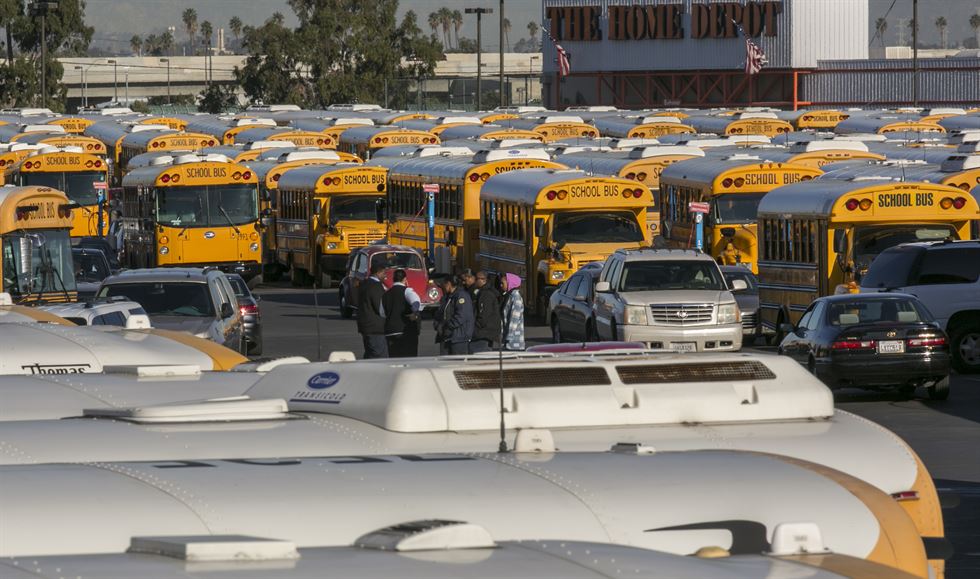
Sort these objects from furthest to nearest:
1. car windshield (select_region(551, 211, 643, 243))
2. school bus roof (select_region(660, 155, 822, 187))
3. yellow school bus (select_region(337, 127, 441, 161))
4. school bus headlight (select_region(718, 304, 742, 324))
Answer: yellow school bus (select_region(337, 127, 441, 161)), school bus roof (select_region(660, 155, 822, 187)), car windshield (select_region(551, 211, 643, 243)), school bus headlight (select_region(718, 304, 742, 324))

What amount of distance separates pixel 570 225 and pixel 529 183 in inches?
59.2

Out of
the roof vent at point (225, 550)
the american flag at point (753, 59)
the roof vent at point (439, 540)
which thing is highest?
the american flag at point (753, 59)

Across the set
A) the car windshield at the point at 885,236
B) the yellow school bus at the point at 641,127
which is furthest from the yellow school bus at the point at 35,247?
the yellow school bus at the point at 641,127

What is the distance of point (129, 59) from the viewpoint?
196 m

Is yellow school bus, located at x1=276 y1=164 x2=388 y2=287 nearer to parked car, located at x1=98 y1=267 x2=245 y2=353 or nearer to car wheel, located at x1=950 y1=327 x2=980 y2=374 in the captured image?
parked car, located at x1=98 y1=267 x2=245 y2=353

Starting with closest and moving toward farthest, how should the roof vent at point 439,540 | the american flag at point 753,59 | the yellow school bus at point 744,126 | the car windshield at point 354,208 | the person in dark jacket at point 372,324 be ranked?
the roof vent at point 439,540 < the person in dark jacket at point 372,324 < the car windshield at point 354,208 < the yellow school bus at point 744,126 < the american flag at point 753,59

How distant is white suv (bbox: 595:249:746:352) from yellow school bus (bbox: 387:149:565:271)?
9.79 m

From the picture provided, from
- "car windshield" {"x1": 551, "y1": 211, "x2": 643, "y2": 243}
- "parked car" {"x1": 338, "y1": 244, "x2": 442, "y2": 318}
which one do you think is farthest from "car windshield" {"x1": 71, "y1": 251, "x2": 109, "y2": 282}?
"car windshield" {"x1": 551, "y1": 211, "x2": 643, "y2": 243}

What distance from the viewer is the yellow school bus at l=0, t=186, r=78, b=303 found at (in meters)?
23.4

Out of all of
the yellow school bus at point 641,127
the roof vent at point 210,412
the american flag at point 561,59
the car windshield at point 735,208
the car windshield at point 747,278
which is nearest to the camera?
the roof vent at point 210,412

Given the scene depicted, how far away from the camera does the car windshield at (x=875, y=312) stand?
21.8m

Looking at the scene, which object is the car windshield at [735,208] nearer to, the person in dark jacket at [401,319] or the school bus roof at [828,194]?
the school bus roof at [828,194]

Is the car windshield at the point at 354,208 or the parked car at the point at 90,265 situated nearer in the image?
the parked car at the point at 90,265

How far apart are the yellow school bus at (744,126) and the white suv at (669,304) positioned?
3237cm
